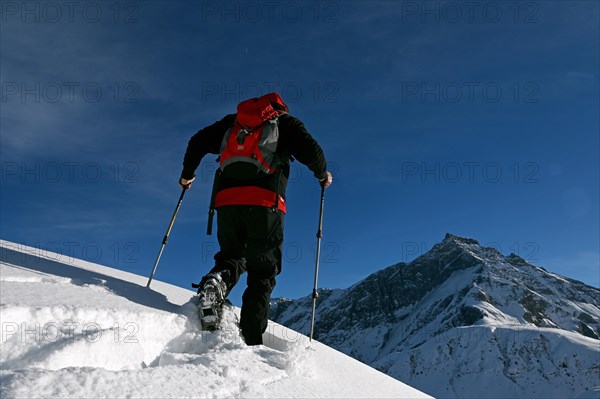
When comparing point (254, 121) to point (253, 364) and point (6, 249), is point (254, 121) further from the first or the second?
point (6, 249)

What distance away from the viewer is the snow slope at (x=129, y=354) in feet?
7.41

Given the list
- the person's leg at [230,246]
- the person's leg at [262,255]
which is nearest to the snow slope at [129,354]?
the person's leg at [262,255]

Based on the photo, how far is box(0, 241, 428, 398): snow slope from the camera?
7.41ft

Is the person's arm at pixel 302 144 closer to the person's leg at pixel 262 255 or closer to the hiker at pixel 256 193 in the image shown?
the hiker at pixel 256 193

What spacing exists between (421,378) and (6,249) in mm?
169672

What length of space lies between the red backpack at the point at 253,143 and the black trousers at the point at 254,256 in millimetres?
393

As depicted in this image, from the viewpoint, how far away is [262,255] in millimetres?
4551

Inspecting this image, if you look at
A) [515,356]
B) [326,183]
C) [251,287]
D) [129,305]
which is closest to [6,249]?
[129,305]

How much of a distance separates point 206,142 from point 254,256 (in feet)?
4.99

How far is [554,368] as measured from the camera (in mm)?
127500

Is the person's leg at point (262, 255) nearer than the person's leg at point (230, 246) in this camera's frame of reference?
Yes

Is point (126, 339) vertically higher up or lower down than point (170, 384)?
higher up

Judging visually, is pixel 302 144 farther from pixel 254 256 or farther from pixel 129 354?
pixel 129 354
